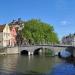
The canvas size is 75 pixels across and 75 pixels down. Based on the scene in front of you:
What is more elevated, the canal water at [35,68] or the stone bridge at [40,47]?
the stone bridge at [40,47]

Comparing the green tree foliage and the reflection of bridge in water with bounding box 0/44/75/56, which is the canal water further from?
the green tree foliage

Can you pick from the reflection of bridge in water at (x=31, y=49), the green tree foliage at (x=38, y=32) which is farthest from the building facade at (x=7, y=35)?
the reflection of bridge in water at (x=31, y=49)

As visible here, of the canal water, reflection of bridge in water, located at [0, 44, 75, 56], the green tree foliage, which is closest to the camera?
the canal water

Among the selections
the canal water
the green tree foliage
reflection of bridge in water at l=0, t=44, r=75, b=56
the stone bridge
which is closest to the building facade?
the green tree foliage

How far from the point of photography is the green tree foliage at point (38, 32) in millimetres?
95625

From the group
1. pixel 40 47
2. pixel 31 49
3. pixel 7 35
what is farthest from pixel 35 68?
pixel 7 35

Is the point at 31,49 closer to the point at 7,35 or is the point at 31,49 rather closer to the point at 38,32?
the point at 38,32

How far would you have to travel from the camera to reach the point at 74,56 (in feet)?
247

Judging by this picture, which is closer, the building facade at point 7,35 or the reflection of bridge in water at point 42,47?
the reflection of bridge in water at point 42,47

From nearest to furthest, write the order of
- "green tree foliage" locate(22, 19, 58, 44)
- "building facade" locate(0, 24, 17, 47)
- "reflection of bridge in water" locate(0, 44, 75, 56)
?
1. "reflection of bridge in water" locate(0, 44, 75, 56)
2. "building facade" locate(0, 24, 17, 47)
3. "green tree foliage" locate(22, 19, 58, 44)

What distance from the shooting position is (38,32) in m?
96.2

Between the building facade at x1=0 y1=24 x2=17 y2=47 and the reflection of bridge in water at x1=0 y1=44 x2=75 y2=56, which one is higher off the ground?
the building facade at x1=0 y1=24 x2=17 y2=47

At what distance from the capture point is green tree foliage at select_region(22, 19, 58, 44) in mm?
95625

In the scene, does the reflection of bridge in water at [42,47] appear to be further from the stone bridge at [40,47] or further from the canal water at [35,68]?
the canal water at [35,68]
